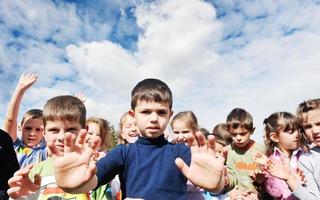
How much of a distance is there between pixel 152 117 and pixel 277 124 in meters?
3.64

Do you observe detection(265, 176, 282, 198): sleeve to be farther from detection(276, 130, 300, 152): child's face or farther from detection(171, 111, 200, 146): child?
detection(171, 111, 200, 146): child

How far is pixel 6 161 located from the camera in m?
3.74

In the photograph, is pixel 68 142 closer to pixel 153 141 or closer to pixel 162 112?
pixel 153 141

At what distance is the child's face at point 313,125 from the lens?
16.2 ft

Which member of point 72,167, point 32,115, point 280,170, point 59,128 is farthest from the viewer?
point 32,115

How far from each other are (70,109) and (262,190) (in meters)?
3.50

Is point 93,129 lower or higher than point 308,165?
higher

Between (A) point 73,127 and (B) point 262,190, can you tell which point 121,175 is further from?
(B) point 262,190

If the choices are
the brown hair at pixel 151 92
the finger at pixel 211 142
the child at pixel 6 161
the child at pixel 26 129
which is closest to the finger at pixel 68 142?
the brown hair at pixel 151 92

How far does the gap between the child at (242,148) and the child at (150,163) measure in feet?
11.4

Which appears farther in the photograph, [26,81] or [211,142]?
[26,81]

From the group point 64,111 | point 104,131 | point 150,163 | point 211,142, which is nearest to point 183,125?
point 104,131

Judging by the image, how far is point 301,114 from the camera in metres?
5.31

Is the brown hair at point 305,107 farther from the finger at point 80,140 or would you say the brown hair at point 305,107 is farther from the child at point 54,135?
the finger at point 80,140
